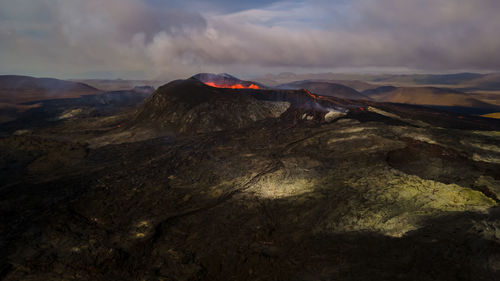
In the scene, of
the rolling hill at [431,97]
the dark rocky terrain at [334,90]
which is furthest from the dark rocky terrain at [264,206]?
the dark rocky terrain at [334,90]

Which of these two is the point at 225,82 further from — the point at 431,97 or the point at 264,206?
the point at 431,97

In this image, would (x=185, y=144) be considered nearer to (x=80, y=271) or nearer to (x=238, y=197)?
(x=238, y=197)

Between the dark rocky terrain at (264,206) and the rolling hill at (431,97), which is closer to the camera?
the dark rocky terrain at (264,206)

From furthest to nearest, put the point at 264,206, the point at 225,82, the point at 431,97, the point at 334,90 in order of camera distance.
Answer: the point at 334,90
the point at 431,97
the point at 225,82
the point at 264,206

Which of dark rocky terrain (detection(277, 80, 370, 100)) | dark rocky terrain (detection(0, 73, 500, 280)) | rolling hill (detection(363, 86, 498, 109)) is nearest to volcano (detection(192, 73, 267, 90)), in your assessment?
dark rocky terrain (detection(0, 73, 500, 280))

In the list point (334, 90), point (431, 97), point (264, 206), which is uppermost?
point (334, 90)

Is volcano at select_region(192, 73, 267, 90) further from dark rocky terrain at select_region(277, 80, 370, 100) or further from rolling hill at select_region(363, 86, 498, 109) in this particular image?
rolling hill at select_region(363, 86, 498, 109)

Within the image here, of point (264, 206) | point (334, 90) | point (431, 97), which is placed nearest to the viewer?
point (264, 206)

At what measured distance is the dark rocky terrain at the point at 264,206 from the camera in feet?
21.6

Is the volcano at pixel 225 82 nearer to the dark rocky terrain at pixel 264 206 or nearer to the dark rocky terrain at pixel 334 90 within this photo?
the dark rocky terrain at pixel 264 206

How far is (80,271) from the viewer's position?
265 inches

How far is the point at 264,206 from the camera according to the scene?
972 cm

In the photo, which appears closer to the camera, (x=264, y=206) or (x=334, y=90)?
(x=264, y=206)

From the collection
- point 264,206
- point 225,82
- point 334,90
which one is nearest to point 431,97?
point 334,90
